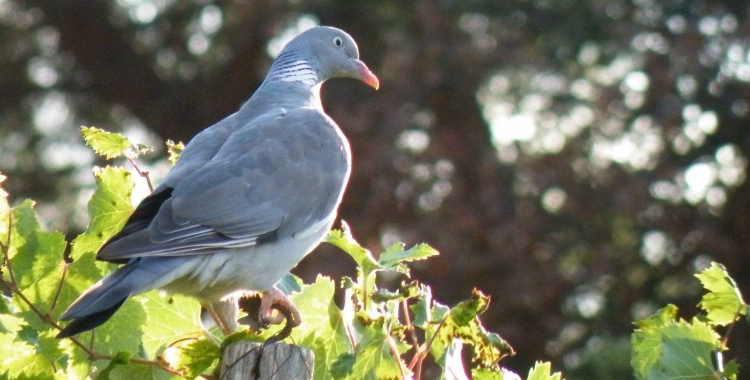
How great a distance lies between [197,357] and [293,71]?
6.65 ft

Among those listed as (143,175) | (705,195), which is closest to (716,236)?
(705,195)

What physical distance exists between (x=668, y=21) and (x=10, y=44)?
281 inches

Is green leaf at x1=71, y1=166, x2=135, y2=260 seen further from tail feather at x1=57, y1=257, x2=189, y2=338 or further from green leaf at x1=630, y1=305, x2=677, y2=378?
green leaf at x1=630, y1=305, x2=677, y2=378

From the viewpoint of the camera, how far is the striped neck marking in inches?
181

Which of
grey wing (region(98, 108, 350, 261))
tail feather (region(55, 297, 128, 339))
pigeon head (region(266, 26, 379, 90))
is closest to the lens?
tail feather (region(55, 297, 128, 339))

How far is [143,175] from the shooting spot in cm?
324

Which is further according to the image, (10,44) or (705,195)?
(10,44)

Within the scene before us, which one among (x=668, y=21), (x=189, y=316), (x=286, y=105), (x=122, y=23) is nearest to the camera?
(x=189, y=316)

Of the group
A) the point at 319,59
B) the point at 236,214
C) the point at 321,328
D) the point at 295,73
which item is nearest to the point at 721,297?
the point at 321,328

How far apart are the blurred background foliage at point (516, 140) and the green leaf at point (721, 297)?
6.87 metres

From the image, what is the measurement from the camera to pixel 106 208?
3.17 m

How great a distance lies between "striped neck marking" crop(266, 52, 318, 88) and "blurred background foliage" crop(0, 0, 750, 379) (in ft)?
18.0

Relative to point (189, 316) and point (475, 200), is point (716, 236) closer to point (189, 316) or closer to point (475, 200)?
point (475, 200)

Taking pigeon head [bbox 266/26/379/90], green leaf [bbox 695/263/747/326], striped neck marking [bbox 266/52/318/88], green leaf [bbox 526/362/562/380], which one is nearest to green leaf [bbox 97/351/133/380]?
green leaf [bbox 526/362/562/380]
